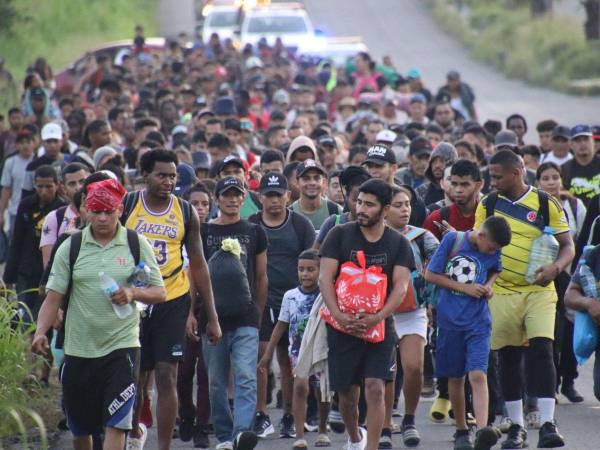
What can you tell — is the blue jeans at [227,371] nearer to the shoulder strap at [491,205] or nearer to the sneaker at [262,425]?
the sneaker at [262,425]

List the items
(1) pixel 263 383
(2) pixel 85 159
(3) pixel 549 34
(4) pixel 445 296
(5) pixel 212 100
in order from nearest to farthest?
(4) pixel 445 296 → (1) pixel 263 383 → (2) pixel 85 159 → (5) pixel 212 100 → (3) pixel 549 34

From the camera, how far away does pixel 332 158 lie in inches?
635

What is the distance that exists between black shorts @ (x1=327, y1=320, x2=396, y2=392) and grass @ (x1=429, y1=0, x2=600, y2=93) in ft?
106

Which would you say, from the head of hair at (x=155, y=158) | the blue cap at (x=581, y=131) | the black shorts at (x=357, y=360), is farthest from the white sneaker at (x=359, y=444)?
the blue cap at (x=581, y=131)

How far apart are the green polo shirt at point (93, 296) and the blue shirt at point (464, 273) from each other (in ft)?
7.81

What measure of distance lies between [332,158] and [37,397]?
17.6 ft

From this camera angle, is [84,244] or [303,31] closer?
[84,244]

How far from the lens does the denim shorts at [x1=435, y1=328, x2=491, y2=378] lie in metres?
10.1

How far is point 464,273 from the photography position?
1018 centimetres

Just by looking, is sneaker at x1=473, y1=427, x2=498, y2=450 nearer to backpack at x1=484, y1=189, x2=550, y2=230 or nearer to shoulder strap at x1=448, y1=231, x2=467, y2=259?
shoulder strap at x1=448, y1=231, x2=467, y2=259

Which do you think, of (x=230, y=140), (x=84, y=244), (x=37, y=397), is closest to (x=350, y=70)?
(x=230, y=140)

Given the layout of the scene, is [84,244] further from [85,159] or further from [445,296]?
[85,159]

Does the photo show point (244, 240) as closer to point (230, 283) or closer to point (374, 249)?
point (230, 283)

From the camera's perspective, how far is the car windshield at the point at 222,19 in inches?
1710
